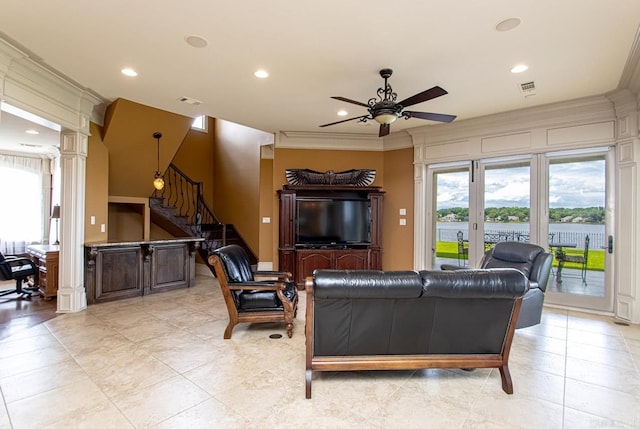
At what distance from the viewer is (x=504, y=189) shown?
530 centimetres

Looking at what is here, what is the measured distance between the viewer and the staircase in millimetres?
6617

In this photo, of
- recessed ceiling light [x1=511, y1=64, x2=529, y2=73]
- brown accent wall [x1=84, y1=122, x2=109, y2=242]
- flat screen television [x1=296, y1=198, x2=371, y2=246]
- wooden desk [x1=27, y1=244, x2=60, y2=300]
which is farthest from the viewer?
flat screen television [x1=296, y1=198, x2=371, y2=246]

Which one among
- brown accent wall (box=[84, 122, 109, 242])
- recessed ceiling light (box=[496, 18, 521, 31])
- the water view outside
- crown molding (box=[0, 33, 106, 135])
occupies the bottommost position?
the water view outside

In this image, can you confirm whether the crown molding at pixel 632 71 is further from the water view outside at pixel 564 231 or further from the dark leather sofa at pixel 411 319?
the dark leather sofa at pixel 411 319

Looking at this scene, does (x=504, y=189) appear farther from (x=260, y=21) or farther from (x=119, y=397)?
(x=119, y=397)

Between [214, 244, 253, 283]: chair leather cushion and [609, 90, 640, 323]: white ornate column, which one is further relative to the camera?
[609, 90, 640, 323]: white ornate column

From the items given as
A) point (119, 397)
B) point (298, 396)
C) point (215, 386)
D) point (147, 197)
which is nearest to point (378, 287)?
point (298, 396)

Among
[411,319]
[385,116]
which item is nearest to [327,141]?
[385,116]

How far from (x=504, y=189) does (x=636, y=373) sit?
3.09 metres

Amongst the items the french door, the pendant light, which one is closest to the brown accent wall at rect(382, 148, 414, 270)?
the french door

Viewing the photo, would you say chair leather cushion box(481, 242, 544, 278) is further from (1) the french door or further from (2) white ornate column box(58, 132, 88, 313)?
(2) white ornate column box(58, 132, 88, 313)

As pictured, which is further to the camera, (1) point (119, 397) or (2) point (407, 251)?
(2) point (407, 251)

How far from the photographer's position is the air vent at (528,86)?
389cm

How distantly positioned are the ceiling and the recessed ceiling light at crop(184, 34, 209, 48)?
5cm
